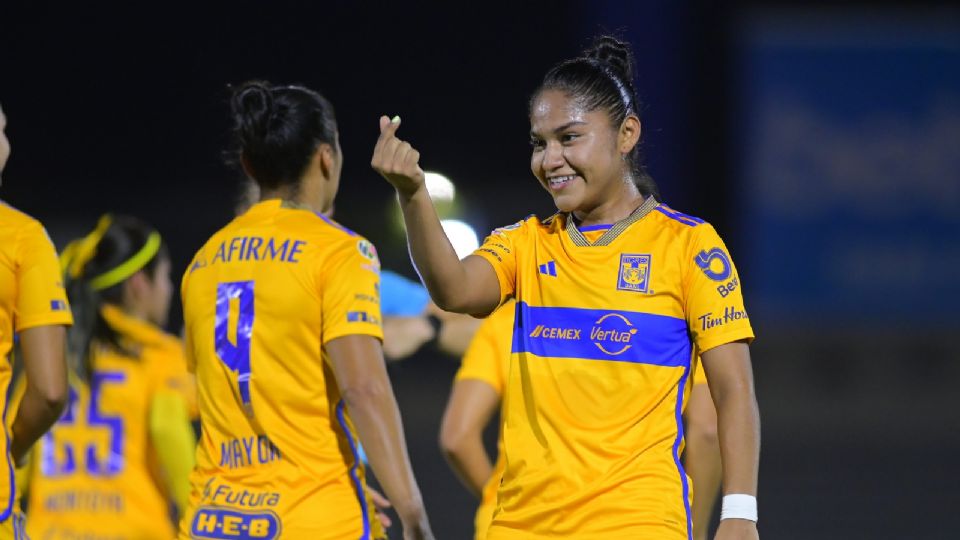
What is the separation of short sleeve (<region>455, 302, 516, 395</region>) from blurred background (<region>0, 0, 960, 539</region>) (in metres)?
6.99

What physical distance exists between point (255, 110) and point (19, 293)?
784 mm

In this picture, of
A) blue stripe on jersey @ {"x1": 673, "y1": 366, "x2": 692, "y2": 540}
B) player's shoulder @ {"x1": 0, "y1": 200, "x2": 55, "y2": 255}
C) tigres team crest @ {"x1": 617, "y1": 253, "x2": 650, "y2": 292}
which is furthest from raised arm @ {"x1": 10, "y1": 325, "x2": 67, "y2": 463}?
blue stripe on jersey @ {"x1": 673, "y1": 366, "x2": 692, "y2": 540}

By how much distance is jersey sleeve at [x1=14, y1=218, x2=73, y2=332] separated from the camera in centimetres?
366

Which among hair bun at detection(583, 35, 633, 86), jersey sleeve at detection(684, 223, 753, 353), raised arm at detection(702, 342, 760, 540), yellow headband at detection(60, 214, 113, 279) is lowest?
raised arm at detection(702, 342, 760, 540)

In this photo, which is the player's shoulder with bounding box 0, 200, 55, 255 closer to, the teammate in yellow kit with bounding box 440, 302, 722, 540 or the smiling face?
the smiling face

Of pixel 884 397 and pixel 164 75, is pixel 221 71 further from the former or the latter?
pixel 884 397

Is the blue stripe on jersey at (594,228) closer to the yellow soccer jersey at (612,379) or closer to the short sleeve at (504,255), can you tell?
the yellow soccer jersey at (612,379)

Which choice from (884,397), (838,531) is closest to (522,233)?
(838,531)

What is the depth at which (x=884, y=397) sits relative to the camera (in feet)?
57.5

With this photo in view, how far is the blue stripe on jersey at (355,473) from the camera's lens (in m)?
3.65

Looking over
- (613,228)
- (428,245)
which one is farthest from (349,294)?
(613,228)

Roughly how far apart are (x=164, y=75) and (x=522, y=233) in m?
18.2

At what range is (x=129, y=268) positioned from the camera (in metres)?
5.13

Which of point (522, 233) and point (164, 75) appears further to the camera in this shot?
point (164, 75)
